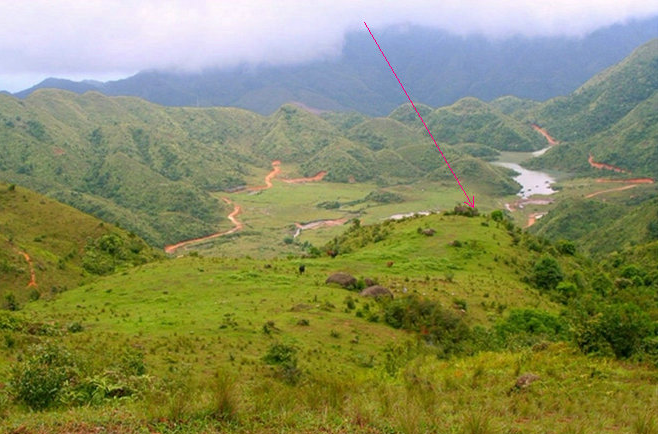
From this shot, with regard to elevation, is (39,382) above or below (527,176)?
below

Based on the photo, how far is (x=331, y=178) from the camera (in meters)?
161

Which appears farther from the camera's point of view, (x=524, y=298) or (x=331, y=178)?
(x=331, y=178)

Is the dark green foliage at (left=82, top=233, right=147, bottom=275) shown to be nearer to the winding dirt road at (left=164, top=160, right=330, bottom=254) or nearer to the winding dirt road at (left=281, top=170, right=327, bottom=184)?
the winding dirt road at (left=164, top=160, right=330, bottom=254)

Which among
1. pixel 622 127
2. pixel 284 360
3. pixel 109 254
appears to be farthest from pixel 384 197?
pixel 284 360

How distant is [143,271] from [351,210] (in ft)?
292

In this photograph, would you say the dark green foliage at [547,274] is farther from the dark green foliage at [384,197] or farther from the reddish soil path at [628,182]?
the reddish soil path at [628,182]

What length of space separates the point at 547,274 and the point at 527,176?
131066 millimetres

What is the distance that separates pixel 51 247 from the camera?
163ft

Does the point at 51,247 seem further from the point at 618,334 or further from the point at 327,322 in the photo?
the point at 618,334

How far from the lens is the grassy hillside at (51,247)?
4056 centimetres

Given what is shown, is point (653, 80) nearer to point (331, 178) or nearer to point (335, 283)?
point (331, 178)

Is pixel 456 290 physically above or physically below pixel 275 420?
below

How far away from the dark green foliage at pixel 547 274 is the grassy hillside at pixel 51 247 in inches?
1385

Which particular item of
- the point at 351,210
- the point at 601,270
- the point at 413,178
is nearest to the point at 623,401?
the point at 601,270
